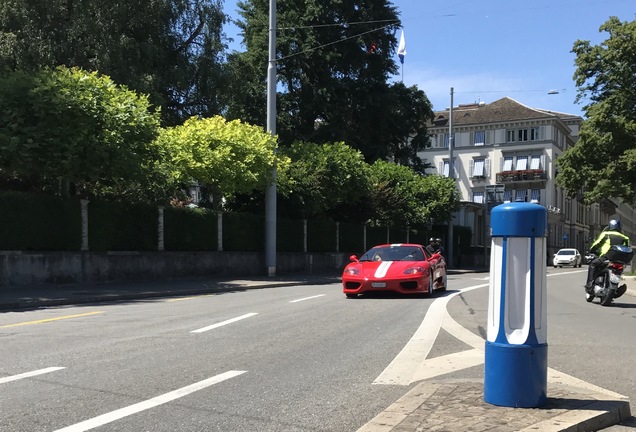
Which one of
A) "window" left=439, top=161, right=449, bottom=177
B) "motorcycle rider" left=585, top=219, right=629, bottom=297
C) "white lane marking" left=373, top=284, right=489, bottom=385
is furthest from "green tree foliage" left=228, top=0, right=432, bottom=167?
"window" left=439, top=161, right=449, bottom=177

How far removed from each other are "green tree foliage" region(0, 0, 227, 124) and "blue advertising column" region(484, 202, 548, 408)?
28.3 m

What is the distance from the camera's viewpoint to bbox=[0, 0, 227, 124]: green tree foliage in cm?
3170

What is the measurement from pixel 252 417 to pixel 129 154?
637 inches

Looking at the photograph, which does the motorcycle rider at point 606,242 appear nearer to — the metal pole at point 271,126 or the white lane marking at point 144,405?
the white lane marking at point 144,405

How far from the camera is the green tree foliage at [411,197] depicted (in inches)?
1727

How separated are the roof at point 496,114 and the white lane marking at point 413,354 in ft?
251

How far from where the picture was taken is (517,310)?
17.1ft

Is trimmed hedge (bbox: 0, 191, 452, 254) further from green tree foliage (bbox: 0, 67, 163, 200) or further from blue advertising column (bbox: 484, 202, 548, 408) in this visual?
blue advertising column (bbox: 484, 202, 548, 408)

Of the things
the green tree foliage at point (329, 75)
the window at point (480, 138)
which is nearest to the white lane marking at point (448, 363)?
the green tree foliage at point (329, 75)

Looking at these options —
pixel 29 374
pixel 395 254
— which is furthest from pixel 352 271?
pixel 29 374

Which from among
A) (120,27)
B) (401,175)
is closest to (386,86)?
(401,175)

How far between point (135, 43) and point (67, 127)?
1508 centimetres

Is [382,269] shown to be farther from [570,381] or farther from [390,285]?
[570,381]

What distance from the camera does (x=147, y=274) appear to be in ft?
80.4
